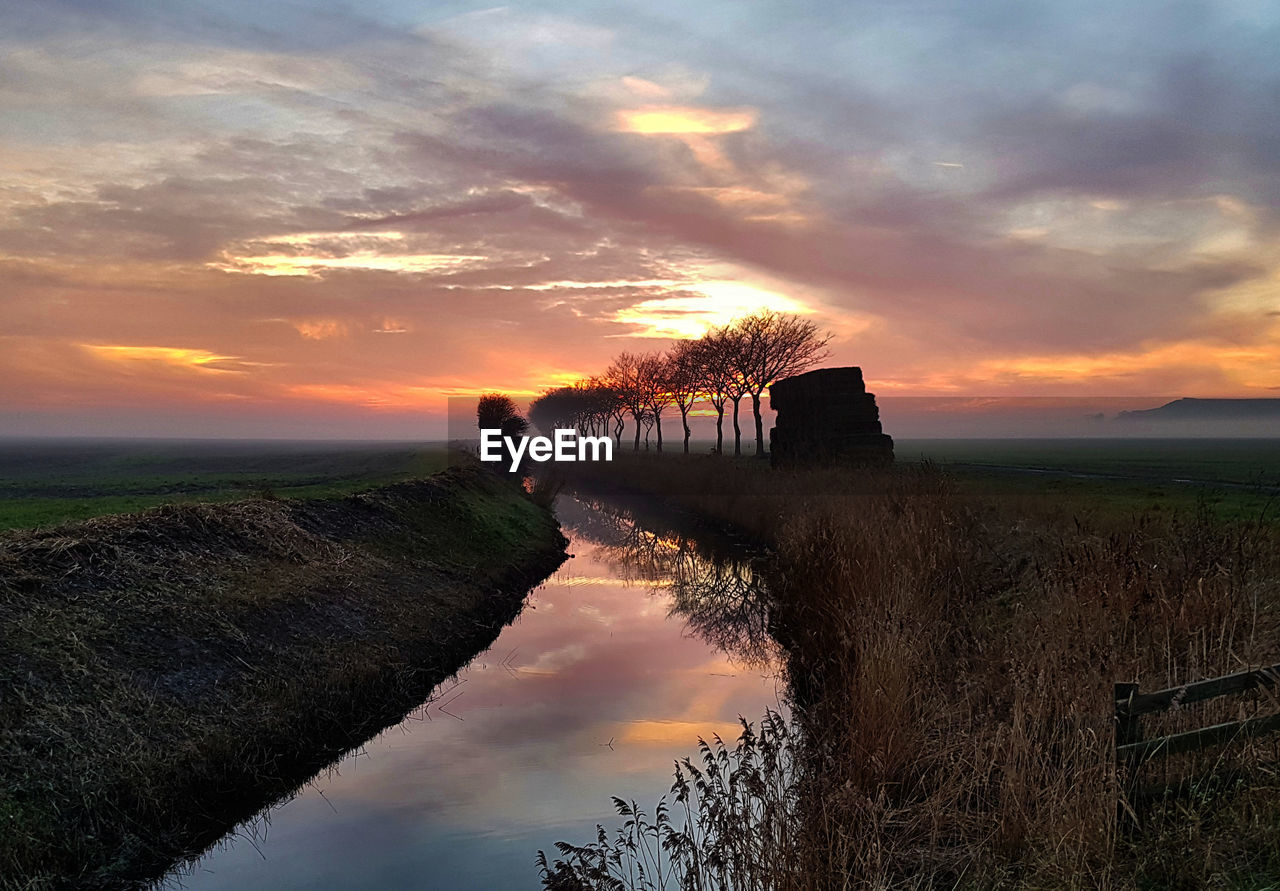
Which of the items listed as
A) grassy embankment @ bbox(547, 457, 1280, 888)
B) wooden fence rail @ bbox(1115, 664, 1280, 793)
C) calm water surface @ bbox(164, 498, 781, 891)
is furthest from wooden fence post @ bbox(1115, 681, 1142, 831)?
calm water surface @ bbox(164, 498, 781, 891)

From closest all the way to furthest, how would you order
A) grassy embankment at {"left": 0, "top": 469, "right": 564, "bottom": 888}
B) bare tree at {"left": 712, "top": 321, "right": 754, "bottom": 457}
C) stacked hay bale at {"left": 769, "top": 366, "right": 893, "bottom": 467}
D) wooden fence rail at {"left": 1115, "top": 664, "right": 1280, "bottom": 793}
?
wooden fence rail at {"left": 1115, "top": 664, "right": 1280, "bottom": 793}
grassy embankment at {"left": 0, "top": 469, "right": 564, "bottom": 888}
stacked hay bale at {"left": 769, "top": 366, "right": 893, "bottom": 467}
bare tree at {"left": 712, "top": 321, "right": 754, "bottom": 457}

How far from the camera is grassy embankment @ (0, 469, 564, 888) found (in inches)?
264

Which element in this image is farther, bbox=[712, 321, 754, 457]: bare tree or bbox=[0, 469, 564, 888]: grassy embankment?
bbox=[712, 321, 754, 457]: bare tree

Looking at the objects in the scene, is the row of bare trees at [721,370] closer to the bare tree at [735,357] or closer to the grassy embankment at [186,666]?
the bare tree at [735,357]

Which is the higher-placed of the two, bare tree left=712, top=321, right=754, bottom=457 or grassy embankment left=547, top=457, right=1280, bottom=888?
bare tree left=712, top=321, right=754, bottom=457

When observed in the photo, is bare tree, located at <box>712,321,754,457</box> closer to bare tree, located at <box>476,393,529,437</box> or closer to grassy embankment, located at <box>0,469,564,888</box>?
bare tree, located at <box>476,393,529,437</box>

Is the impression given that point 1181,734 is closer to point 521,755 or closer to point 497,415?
point 521,755

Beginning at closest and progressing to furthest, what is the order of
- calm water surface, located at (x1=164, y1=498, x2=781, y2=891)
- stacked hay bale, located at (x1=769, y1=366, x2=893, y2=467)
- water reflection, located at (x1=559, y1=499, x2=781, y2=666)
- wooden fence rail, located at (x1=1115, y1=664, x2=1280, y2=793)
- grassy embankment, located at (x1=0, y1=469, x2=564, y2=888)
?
wooden fence rail, located at (x1=1115, y1=664, x2=1280, y2=793) < grassy embankment, located at (x1=0, y1=469, x2=564, y2=888) < calm water surface, located at (x1=164, y1=498, x2=781, y2=891) < water reflection, located at (x1=559, y1=499, x2=781, y2=666) < stacked hay bale, located at (x1=769, y1=366, x2=893, y2=467)

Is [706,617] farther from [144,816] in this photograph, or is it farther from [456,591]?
[144,816]

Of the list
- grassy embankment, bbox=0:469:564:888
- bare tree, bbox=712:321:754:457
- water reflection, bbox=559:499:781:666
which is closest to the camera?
grassy embankment, bbox=0:469:564:888

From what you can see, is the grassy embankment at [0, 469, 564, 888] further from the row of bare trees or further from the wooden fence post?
the row of bare trees

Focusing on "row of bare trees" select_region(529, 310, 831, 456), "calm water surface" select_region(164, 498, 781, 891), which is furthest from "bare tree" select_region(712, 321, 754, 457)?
"calm water surface" select_region(164, 498, 781, 891)

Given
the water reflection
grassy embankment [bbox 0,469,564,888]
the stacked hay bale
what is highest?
the stacked hay bale

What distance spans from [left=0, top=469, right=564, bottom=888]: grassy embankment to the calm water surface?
19.3 inches
